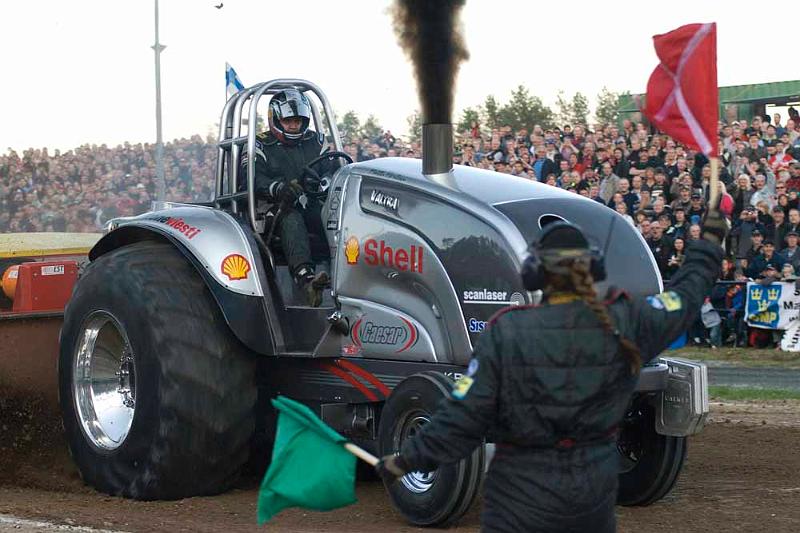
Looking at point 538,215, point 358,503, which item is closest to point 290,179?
point 538,215

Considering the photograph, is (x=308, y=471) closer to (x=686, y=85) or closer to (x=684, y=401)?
(x=686, y=85)

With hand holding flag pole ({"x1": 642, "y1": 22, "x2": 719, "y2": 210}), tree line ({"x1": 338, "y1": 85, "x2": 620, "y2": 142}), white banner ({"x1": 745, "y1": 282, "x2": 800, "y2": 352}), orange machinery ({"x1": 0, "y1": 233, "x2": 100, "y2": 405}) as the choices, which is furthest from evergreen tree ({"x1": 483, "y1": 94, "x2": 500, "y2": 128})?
hand holding flag pole ({"x1": 642, "y1": 22, "x2": 719, "y2": 210})

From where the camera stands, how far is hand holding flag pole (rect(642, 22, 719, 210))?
14.9 ft

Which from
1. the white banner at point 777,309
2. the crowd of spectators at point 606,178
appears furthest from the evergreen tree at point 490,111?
the white banner at point 777,309

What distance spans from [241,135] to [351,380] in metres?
1.71

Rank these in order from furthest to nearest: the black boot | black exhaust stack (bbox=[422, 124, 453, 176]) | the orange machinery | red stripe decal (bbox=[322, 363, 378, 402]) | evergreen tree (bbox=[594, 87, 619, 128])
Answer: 1. evergreen tree (bbox=[594, 87, 619, 128])
2. the orange machinery
3. the black boot
4. red stripe decal (bbox=[322, 363, 378, 402])
5. black exhaust stack (bbox=[422, 124, 453, 176])

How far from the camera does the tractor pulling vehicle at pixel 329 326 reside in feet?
20.8

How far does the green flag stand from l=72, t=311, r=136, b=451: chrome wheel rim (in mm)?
3479

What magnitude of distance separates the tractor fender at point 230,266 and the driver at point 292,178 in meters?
0.21

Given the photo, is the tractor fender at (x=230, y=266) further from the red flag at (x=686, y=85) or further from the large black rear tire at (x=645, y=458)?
the red flag at (x=686, y=85)

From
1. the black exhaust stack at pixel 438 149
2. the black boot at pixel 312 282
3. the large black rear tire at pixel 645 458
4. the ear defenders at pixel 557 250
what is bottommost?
the large black rear tire at pixel 645 458

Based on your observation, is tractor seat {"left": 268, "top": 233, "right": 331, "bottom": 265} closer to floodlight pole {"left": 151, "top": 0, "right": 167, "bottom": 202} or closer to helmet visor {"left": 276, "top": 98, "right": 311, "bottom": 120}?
helmet visor {"left": 276, "top": 98, "right": 311, "bottom": 120}

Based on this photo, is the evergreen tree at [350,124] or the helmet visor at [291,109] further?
the evergreen tree at [350,124]

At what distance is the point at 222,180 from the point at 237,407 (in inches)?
61.6
